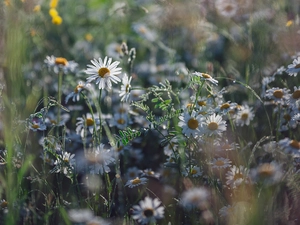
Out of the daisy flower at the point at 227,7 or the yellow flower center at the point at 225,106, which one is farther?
the daisy flower at the point at 227,7

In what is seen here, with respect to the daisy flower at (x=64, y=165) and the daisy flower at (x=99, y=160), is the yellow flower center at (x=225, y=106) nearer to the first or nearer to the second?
the daisy flower at (x=99, y=160)

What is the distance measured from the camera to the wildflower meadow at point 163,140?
164cm

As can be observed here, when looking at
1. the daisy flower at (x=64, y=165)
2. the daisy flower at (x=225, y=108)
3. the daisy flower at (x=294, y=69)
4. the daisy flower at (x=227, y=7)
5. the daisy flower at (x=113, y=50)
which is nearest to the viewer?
the daisy flower at (x=64, y=165)

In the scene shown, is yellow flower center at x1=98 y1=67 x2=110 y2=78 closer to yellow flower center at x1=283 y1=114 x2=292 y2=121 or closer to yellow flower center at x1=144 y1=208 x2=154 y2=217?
yellow flower center at x1=144 y1=208 x2=154 y2=217

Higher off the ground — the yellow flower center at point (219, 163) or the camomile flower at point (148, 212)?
the yellow flower center at point (219, 163)

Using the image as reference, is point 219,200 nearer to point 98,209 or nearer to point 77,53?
point 98,209

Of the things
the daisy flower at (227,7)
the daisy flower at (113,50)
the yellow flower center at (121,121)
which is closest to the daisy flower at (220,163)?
the yellow flower center at (121,121)

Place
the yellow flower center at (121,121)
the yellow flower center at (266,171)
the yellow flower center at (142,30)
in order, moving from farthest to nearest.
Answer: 1. the yellow flower center at (142,30)
2. the yellow flower center at (121,121)
3. the yellow flower center at (266,171)

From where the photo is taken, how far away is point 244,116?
214 cm

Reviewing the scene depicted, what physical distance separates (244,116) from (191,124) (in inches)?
19.1

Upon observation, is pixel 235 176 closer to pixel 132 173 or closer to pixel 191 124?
pixel 191 124

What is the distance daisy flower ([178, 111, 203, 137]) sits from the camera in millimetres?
1723

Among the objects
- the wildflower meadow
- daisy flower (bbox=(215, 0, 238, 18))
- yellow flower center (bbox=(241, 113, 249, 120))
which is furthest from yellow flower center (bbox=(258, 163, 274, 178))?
daisy flower (bbox=(215, 0, 238, 18))

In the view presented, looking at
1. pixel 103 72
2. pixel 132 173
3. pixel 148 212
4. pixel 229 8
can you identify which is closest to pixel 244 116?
pixel 132 173
